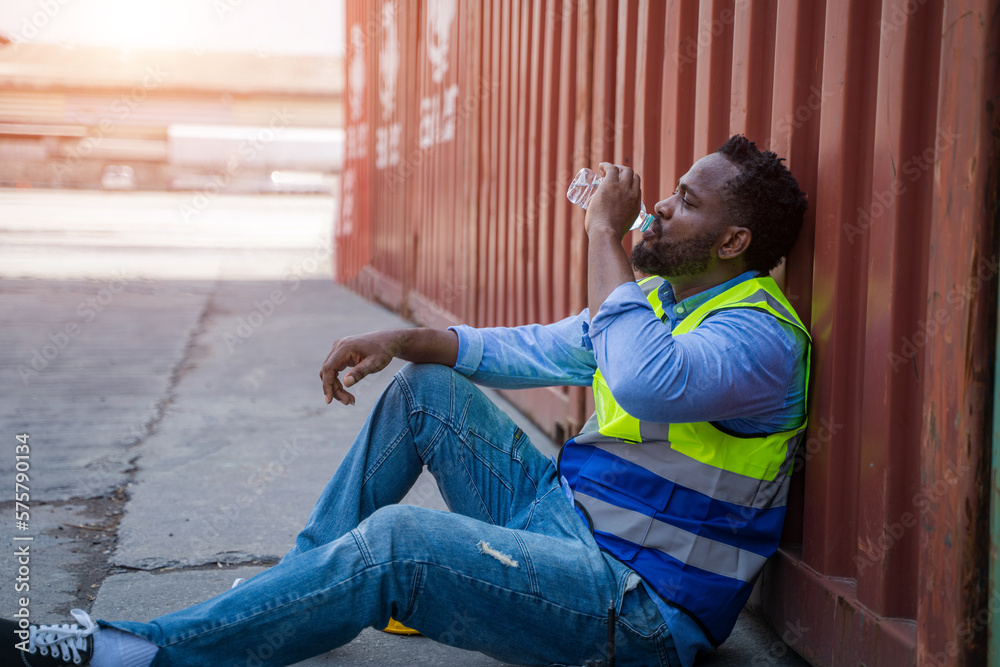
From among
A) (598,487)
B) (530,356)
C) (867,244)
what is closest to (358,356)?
(530,356)

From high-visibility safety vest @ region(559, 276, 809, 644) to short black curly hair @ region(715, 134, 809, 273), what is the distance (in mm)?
114

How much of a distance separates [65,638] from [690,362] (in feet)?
4.12

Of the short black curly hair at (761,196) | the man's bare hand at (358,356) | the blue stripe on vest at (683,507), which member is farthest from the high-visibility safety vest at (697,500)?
the man's bare hand at (358,356)

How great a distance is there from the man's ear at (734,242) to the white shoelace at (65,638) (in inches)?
57.7

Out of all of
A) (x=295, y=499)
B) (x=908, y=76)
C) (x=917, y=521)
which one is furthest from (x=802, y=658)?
(x=295, y=499)

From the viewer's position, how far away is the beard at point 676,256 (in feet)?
6.69

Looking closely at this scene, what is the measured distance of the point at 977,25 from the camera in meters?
1.43

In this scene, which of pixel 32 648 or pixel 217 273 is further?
pixel 217 273

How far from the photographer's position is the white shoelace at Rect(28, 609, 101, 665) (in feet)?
5.52

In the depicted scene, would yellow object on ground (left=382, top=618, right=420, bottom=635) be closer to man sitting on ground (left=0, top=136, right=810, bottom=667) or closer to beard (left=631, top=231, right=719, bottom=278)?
man sitting on ground (left=0, top=136, right=810, bottom=667)

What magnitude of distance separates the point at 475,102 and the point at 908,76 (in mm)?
4261

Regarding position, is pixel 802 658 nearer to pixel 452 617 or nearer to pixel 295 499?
pixel 452 617

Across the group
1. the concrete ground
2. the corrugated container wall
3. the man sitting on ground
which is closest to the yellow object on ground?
the concrete ground

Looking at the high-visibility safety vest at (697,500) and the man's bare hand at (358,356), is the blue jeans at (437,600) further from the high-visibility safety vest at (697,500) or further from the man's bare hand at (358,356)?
the man's bare hand at (358,356)
